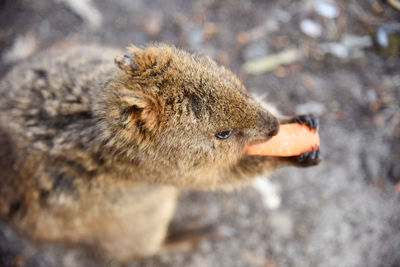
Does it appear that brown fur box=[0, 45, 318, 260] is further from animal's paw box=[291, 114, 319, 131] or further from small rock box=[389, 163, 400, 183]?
small rock box=[389, 163, 400, 183]

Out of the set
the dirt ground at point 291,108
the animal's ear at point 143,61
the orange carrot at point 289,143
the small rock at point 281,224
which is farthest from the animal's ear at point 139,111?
the small rock at point 281,224

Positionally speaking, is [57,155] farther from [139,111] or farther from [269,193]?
[269,193]

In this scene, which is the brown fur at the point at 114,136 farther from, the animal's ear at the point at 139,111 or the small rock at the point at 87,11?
the small rock at the point at 87,11

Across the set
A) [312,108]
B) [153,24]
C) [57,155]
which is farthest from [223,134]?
[153,24]

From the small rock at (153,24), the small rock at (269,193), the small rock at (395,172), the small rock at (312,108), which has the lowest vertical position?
the small rock at (269,193)

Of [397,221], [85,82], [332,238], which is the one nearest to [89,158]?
[85,82]

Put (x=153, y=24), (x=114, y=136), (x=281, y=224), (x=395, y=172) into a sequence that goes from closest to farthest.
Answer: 1. (x=114, y=136)
2. (x=395, y=172)
3. (x=281, y=224)
4. (x=153, y=24)

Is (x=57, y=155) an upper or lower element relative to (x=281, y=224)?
upper
